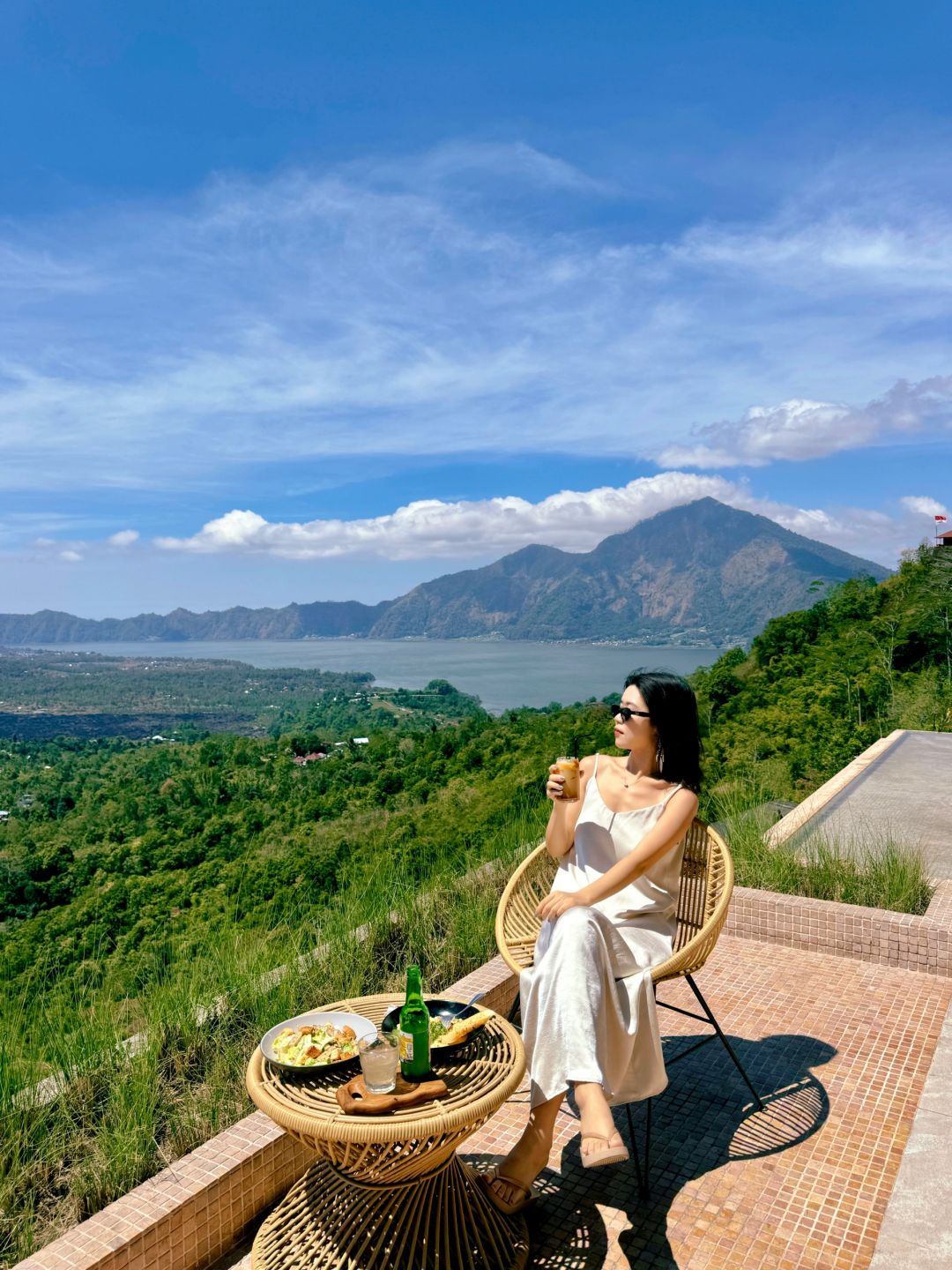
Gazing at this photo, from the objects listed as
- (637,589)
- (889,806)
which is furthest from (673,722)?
(637,589)

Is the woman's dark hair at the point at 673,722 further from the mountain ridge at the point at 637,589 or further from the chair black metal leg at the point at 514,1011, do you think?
the mountain ridge at the point at 637,589

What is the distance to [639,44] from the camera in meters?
9.05

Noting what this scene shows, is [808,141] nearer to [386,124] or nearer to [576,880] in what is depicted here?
[386,124]

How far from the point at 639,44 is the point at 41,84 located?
62.2 ft

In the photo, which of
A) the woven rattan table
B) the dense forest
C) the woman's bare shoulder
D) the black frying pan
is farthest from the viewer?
the dense forest

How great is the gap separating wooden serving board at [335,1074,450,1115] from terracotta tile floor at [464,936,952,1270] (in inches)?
22.0

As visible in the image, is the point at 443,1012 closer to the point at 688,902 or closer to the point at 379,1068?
the point at 379,1068

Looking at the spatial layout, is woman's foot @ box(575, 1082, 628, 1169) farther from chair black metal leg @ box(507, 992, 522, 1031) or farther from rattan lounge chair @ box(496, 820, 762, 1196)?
chair black metal leg @ box(507, 992, 522, 1031)

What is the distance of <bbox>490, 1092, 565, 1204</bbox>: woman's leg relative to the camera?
1.80m

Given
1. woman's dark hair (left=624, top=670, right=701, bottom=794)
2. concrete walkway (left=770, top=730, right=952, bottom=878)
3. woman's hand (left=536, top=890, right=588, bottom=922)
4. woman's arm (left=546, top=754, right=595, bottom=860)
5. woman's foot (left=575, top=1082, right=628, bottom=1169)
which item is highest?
woman's dark hair (left=624, top=670, right=701, bottom=794)

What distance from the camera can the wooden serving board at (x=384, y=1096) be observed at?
1.47 m

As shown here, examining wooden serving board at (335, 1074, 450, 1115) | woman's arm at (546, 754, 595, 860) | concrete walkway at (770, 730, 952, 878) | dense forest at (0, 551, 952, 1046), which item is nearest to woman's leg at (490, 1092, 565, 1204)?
wooden serving board at (335, 1074, 450, 1115)

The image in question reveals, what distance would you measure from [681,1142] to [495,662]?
101 metres

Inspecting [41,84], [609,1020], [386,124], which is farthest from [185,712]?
[609,1020]
